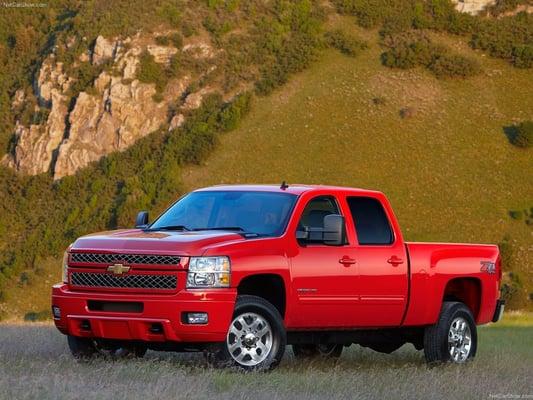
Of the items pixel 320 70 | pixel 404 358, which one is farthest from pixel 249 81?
pixel 404 358

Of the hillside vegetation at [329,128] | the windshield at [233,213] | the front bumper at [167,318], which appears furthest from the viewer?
the hillside vegetation at [329,128]

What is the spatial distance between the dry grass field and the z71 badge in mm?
1072

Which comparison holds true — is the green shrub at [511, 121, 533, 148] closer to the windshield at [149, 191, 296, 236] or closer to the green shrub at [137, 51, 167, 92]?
the green shrub at [137, 51, 167, 92]

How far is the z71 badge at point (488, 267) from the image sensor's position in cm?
1510

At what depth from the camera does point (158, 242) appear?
12094mm

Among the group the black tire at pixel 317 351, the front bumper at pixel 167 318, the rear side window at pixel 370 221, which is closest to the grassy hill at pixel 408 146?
the black tire at pixel 317 351

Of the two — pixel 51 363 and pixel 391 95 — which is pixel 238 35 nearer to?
pixel 391 95

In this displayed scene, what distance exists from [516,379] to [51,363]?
4797 mm

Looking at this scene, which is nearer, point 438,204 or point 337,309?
point 337,309

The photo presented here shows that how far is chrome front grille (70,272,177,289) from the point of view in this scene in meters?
11.9

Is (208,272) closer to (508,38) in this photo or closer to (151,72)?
(151,72)

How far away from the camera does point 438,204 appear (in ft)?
238

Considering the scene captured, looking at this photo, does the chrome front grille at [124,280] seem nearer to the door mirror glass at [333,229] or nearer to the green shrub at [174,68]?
the door mirror glass at [333,229]

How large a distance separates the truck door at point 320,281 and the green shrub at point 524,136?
64.0 m
